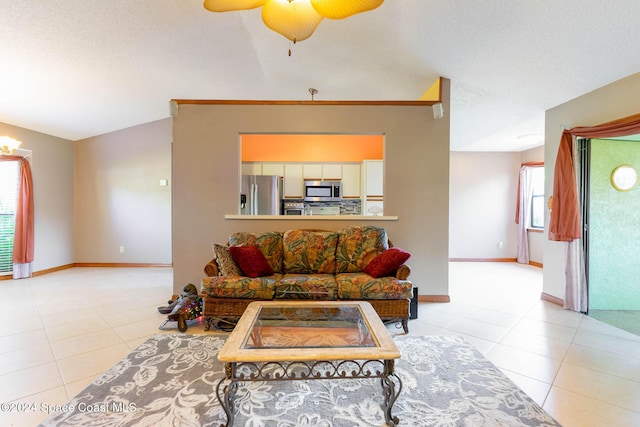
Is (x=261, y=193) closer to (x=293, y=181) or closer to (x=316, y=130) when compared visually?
(x=293, y=181)

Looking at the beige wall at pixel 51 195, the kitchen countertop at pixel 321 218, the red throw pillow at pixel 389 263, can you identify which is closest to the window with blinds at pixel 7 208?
the beige wall at pixel 51 195

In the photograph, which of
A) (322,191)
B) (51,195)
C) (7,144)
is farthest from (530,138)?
(51,195)

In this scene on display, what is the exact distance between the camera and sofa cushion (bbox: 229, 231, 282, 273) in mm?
3246

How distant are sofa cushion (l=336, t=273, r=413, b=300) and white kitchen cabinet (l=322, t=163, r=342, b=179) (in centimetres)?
337

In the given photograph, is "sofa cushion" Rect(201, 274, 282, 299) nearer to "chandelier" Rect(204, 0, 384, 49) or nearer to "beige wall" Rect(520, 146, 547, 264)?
"chandelier" Rect(204, 0, 384, 49)

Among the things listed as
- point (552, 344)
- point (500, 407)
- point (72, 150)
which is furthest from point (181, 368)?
point (72, 150)

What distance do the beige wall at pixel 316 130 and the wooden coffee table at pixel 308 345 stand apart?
176 centimetres

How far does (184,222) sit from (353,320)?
2.62 meters

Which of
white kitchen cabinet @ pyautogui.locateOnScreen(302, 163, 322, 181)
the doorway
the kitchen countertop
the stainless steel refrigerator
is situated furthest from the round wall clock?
the stainless steel refrigerator

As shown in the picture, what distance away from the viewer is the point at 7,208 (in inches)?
183

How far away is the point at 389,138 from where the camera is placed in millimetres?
3664

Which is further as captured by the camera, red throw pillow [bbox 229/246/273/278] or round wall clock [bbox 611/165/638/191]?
round wall clock [bbox 611/165/638/191]

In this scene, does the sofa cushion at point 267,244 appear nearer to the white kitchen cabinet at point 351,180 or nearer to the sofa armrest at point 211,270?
the sofa armrest at point 211,270

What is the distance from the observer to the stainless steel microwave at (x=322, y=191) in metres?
5.70
